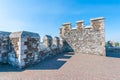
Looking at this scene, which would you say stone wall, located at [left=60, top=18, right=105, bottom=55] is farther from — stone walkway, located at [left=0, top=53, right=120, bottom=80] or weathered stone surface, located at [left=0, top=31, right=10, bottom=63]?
weathered stone surface, located at [left=0, top=31, right=10, bottom=63]

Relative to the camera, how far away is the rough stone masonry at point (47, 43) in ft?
21.9

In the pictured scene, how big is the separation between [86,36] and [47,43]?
505cm

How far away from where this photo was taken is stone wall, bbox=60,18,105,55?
39.4 feet

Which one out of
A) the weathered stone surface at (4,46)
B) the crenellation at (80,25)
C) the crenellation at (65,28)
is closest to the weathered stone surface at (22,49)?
the weathered stone surface at (4,46)

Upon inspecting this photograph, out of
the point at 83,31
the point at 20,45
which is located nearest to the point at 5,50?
the point at 20,45

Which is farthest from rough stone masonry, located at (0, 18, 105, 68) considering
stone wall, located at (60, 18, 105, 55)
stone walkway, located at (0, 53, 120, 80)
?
stone walkway, located at (0, 53, 120, 80)

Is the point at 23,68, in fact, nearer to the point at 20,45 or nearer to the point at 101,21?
the point at 20,45

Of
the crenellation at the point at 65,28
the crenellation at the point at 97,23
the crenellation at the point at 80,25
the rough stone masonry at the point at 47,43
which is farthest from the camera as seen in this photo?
the crenellation at the point at 65,28

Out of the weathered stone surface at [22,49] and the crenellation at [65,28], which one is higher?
the crenellation at [65,28]

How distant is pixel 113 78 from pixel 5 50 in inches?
243

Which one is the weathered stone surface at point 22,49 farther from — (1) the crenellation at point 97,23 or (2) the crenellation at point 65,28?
(2) the crenellation at point 65,28

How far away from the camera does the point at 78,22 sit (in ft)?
45.3

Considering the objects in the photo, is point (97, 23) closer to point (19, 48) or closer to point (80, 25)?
point (80, 25)

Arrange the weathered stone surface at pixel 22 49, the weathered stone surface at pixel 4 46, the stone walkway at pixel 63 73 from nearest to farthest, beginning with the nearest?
1. the stone walkway at pixel 63 73
2. the weathered stone surface at pixel 22 49
3. the weathered stone surface at pixel 4 46
